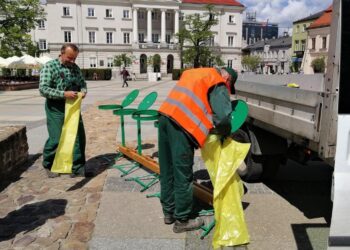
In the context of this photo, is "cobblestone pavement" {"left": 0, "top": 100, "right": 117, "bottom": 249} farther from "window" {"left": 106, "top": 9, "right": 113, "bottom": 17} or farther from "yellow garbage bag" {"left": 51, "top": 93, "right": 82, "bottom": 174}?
"window" {"left": 106, "top": 9, "right": 113, "bottom": 17}

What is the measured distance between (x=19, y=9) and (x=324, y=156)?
31.8 metres

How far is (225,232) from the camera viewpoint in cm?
318

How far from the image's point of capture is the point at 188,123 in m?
3.27

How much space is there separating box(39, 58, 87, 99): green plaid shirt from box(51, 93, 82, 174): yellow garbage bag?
0.22 meters

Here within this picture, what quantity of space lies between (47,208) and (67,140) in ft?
3.36

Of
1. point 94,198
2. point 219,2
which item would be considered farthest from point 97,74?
point 94,198

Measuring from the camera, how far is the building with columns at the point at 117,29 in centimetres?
6912

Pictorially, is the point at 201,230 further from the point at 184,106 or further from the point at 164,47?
the point at 164,47

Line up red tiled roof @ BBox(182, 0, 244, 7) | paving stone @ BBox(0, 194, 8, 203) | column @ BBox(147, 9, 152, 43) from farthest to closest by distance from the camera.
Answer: red tiled roof @ BBox(182, 0, 244, 7)
column @ BBox(147, 9, 152, 43)
paving stone @ BBox(0, 194, 8, 203)

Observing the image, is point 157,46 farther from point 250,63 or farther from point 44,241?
point 44,241

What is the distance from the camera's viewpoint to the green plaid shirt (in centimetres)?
489

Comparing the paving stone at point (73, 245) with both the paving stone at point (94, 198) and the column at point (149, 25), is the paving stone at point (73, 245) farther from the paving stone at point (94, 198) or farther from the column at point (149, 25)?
the column at point (149, 25)

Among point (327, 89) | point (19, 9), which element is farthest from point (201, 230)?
point (19, 9)

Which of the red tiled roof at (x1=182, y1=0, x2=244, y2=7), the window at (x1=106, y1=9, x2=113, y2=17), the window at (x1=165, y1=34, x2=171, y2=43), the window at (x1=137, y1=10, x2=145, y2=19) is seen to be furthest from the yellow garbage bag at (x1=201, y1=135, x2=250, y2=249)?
the red tiled roof at (x1=182, y1=0, x2=244, y2=7)
